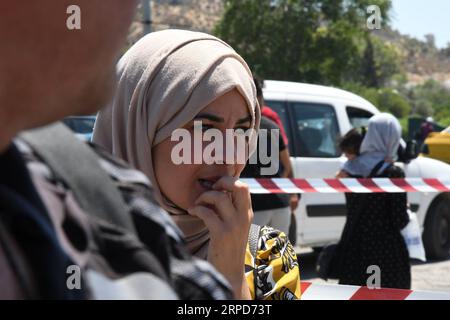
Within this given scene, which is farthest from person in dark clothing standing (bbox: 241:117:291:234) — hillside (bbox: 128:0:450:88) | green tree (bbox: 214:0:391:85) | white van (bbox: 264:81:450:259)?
hillside (bbox: 128:0:450:88)

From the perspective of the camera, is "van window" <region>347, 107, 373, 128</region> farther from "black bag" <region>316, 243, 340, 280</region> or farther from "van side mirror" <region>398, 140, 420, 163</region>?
"black bag" <region>316, 243, 340, 280</region>

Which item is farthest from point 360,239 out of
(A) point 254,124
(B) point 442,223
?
(B) point 442,223

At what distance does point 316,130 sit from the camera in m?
8.55

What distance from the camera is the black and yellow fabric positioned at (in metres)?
2.08

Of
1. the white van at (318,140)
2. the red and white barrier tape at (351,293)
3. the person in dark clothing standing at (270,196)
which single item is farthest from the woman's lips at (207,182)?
the white van at (318,140)

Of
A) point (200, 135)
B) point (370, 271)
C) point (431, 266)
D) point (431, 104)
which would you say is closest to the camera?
point (200, 135)

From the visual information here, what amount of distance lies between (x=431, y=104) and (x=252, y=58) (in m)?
27.8

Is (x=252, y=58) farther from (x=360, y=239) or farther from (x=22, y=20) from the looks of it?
(x=22, y=20)

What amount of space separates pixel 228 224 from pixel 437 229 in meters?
7.90

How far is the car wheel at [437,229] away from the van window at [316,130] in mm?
1646

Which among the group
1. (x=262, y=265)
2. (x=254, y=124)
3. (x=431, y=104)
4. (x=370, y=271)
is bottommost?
(x=431, y=104)

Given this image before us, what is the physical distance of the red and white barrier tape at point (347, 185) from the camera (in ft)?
18.7

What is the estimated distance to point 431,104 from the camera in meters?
55.6

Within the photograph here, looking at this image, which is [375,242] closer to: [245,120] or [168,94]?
[245,120]
